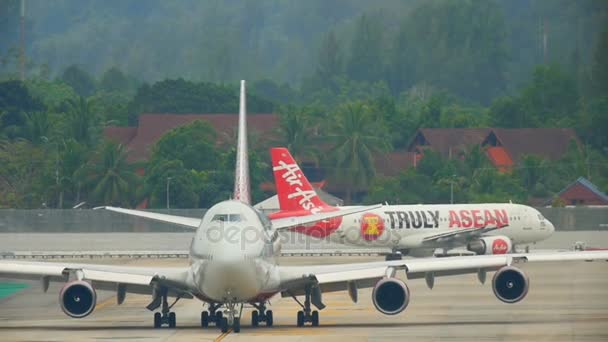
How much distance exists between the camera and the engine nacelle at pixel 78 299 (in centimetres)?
3112

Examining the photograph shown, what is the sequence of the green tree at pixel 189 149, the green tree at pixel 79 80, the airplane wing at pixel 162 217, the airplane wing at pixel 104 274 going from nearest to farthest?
the airplane wing at pixel 104 274, the airplane wing at pixel 162 217, the green tree at pixel 189 149, the green tree at pixel 79 80

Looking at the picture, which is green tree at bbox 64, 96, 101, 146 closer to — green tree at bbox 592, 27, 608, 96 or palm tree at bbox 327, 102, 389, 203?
palm tree at bbox 327, 102, 389, 203

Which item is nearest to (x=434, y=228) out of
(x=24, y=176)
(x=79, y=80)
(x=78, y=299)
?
(x=24, y=176)

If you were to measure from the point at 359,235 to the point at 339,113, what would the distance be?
44.0 meters

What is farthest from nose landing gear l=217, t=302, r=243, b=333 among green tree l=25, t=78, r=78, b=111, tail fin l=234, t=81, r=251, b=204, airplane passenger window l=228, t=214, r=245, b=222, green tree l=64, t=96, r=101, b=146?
green tree l=25, t=78, r=78, b=111

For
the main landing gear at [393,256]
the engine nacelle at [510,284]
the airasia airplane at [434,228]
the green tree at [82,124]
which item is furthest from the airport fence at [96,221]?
the engine nacelle at [510,284]

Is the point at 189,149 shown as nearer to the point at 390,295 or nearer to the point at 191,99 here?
the point at 191,99

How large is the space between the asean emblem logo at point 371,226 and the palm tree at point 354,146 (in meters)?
35.3

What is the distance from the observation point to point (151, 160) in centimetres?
10431

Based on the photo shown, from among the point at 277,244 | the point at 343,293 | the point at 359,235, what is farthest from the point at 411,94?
the point at 277,244

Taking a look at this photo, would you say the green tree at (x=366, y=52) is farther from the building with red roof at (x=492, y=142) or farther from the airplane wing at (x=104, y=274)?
the airplane wing at (x=104, y=274)

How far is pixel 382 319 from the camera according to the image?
35.9m

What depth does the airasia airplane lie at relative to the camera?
69.1 metres

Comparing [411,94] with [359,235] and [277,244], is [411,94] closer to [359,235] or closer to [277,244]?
[359,235]
